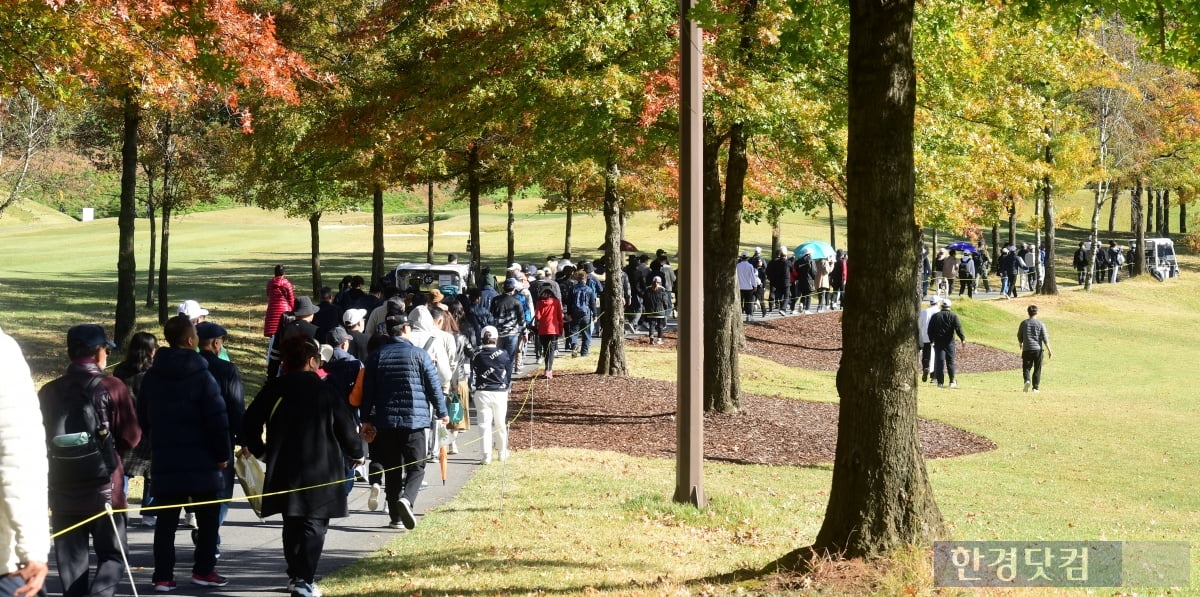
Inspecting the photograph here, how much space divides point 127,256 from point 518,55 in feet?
28.9

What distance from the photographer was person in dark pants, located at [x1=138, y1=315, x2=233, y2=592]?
25.9ft

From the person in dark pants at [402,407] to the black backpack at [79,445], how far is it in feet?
10.3

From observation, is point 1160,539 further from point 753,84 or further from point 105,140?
point 105,140

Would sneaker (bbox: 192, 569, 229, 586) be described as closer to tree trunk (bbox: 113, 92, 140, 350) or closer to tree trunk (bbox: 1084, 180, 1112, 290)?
tree trunk (bbox: 113, 92, 140, 350)

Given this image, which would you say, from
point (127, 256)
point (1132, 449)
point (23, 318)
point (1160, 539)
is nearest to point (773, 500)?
point (1160, 539)

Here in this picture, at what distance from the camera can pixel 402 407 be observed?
32.9 feet

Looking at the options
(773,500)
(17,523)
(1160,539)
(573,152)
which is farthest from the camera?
(573,152)

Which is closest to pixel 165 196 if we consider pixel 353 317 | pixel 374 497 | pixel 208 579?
pixel 353 317

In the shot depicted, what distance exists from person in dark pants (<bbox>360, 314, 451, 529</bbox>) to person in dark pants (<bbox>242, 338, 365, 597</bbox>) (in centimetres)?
225

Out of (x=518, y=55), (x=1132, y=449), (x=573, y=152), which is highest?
(x=518, y=55)

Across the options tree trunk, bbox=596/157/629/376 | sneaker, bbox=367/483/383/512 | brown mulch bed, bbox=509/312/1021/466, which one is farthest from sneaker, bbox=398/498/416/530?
tree trunk, bbox=596/157/629/376

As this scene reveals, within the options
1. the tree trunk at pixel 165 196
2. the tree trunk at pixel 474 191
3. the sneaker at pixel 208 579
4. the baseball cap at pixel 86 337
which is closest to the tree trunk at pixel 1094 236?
the tree trunk at pixel 474 191

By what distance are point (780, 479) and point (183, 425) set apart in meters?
8.14

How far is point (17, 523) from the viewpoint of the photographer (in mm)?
3820
